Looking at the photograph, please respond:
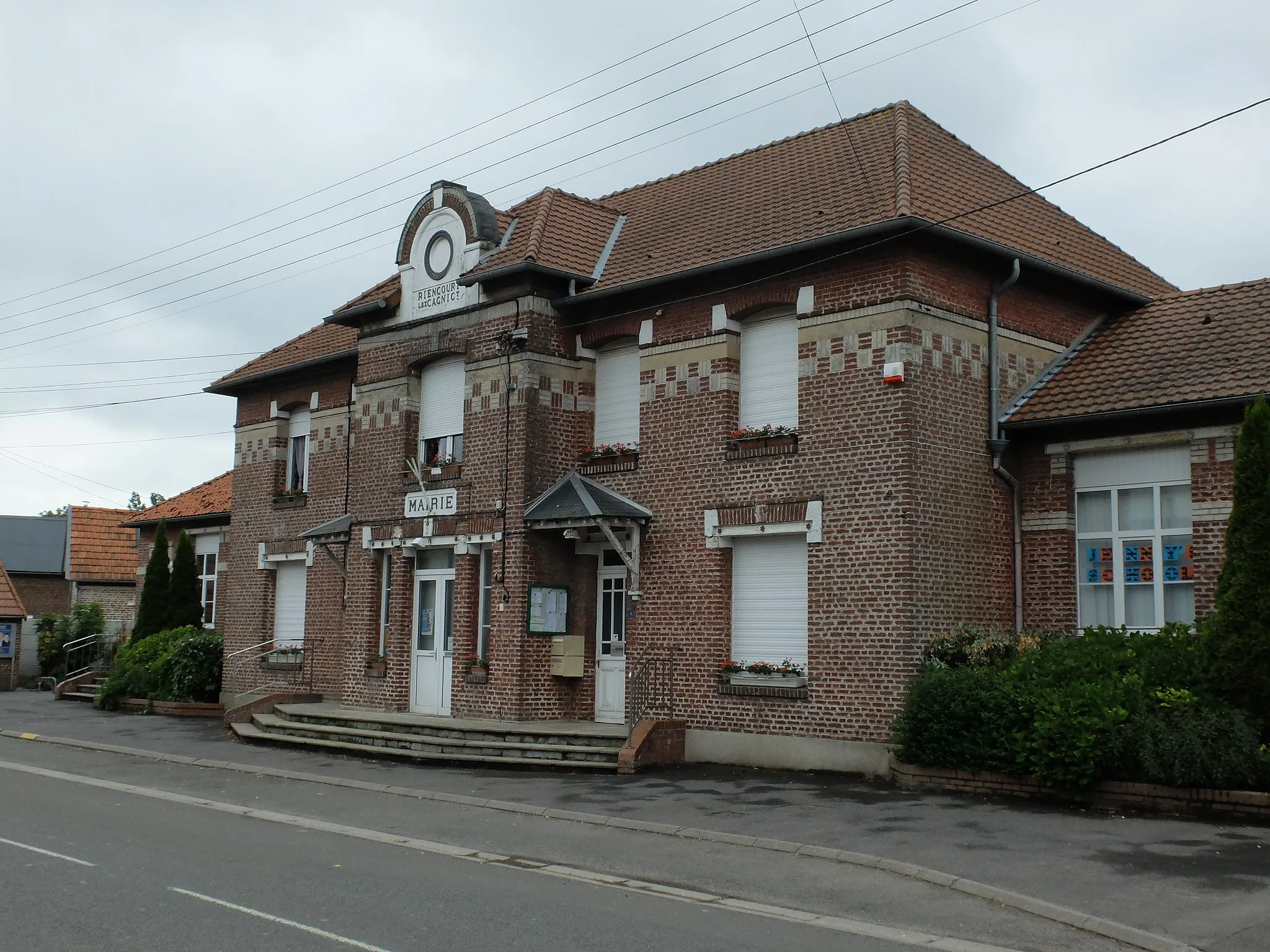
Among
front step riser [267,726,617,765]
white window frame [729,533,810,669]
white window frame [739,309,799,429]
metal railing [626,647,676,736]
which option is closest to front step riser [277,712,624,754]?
front step riser [267,726,617,765]

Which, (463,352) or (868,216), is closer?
(868,216)

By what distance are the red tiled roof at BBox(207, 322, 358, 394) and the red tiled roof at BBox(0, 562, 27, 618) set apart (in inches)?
494

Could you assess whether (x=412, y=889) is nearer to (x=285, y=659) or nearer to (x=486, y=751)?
(x=486, y=751)

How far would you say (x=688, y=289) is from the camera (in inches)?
732

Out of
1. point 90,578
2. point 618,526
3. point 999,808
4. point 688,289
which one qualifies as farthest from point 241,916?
point 90,578

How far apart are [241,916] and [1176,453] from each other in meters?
12.8

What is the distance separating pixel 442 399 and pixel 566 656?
16.7 feet

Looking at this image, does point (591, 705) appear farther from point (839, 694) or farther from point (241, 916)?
point (241, 916)

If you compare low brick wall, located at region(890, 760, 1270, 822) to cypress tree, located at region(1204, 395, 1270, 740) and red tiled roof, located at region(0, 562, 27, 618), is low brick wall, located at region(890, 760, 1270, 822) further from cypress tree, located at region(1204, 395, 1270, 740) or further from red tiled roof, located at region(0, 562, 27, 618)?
red tiled roof, located at region(0, 562, 27, 618)

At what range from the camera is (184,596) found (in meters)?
30.6

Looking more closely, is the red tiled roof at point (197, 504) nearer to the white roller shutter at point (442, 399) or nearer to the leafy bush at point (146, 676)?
the leafy bush at point (146, 676)

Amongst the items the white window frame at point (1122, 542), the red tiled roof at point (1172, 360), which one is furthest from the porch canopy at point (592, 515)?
the white window frame at point (1122, 542)

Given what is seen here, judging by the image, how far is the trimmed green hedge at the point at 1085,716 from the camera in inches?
487

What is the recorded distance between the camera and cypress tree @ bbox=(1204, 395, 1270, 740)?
41.9 ft
